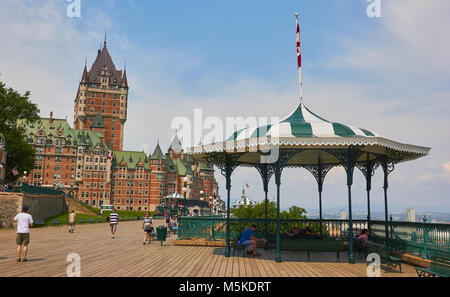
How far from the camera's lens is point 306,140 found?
12.3 meters

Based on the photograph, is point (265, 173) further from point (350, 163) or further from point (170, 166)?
point (170, 166)

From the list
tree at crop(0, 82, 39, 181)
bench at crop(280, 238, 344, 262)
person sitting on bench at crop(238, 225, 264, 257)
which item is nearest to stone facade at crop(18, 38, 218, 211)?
tree at crop(0, 82, 39, 181)

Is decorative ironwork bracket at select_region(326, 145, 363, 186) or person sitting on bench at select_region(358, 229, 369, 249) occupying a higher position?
decorative ironwork bracket at select_region(326, 145, 363, 186)

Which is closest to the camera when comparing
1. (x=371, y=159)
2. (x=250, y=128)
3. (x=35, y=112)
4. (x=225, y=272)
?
(x=225, y=272)

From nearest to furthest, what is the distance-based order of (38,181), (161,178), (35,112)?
(35,112), (38,181), (161,178)

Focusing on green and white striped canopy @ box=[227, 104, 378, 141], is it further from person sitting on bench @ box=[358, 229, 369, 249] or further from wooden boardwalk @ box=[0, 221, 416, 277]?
wooden boardwalk @ box=[0, 221, 416, 277]

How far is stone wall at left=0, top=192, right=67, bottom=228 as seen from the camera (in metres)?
34.6

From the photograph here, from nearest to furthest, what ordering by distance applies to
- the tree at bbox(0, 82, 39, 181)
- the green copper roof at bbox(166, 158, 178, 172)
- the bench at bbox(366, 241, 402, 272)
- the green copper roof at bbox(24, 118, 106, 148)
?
the bench at bbox(366, 241, 402, 272)
the tree at bbox(0, 82, 39, 181)
the green copper roof at bbox(24, 118, 106, 148)
the green copper roof at bbox(166, 158, 178, 172)

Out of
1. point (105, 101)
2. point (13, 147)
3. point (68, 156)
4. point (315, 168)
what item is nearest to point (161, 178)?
point (68, 156)

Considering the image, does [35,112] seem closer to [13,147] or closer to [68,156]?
[13,147]

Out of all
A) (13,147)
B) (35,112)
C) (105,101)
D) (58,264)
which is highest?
(105,101)

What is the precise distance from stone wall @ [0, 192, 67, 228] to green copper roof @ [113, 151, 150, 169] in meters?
56.6
